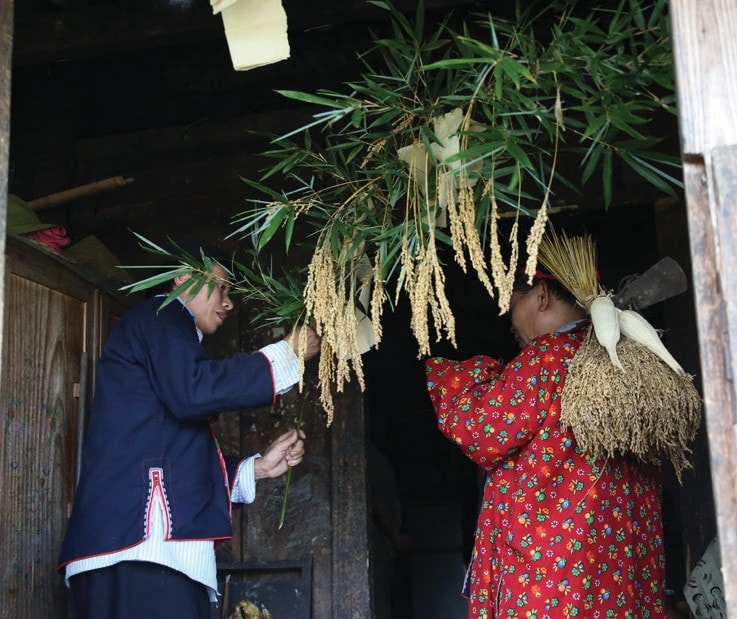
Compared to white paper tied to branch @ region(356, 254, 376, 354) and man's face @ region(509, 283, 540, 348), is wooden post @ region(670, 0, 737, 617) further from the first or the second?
man's face @ region(509, 283, 540, 348)

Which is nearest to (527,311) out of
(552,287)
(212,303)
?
(552,287)

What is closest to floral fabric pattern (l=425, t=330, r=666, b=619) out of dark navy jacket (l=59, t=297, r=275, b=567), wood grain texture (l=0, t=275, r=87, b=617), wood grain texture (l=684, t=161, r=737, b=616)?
dark navy jacket (l=59, t=297, r=275, b=567)

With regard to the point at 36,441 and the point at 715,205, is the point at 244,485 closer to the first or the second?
the point at 36,441

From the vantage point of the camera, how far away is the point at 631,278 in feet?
9.91

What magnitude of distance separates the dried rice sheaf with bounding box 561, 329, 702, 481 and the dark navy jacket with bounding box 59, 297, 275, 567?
2.67 ft

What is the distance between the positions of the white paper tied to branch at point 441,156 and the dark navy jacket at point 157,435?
0.65m

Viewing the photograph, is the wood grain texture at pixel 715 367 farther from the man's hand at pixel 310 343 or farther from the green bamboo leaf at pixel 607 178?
the man's hand at pixel 310 343

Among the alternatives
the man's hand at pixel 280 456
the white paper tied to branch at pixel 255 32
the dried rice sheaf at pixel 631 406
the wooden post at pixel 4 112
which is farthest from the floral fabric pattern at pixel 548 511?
the wooden post at pixel 4 112

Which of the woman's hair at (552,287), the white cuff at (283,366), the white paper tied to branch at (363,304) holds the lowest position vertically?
the white cuff at (283,366)

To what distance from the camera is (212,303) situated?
3027 millimetres

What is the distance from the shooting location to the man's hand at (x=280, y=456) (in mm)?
3074

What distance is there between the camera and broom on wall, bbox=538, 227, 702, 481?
2.71 m

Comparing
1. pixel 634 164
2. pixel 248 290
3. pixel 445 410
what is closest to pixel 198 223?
pixel 248 290

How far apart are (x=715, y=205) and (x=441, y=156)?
1.03 m
